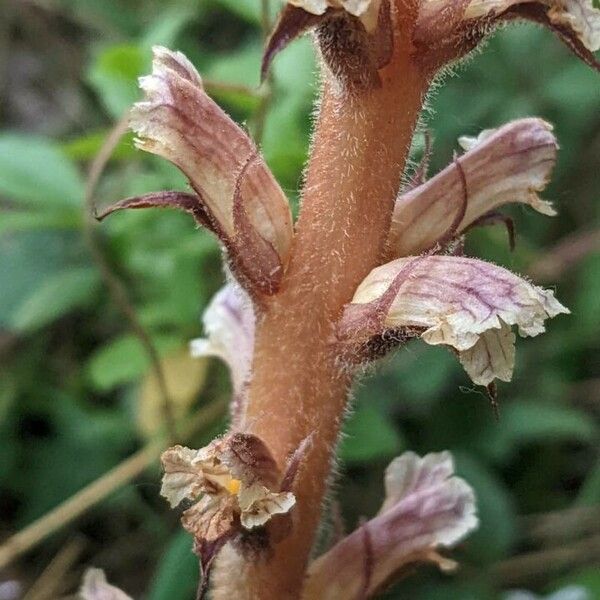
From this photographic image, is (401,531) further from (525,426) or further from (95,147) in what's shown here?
(525,426)

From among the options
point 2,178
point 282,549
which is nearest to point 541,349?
point 2,178

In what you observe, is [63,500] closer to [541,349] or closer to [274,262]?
[541,349]

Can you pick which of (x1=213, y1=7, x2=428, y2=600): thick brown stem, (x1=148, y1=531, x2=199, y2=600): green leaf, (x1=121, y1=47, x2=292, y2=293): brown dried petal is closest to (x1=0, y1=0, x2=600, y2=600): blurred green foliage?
(x1=148, y1=531, x2=199, y2=600): green leaf

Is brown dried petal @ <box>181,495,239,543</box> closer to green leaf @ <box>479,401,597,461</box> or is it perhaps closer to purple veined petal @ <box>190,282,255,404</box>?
purple veined petal @ <box>190,282,255,404</box>

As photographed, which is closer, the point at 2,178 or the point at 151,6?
the point at 2,178

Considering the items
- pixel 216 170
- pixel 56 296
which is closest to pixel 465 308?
pixel 216 170

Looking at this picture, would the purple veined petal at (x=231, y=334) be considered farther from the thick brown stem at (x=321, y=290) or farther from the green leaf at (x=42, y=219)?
the green leaf at (x=42, y=219)
